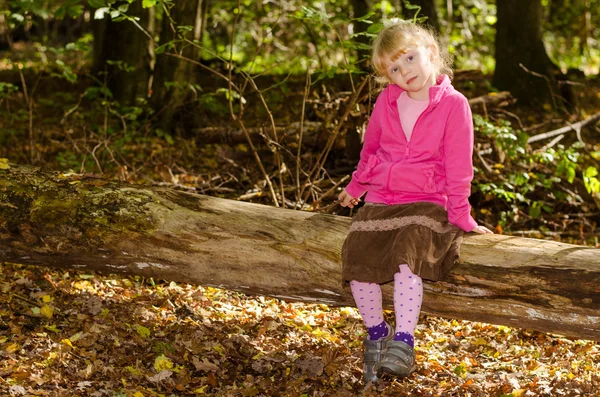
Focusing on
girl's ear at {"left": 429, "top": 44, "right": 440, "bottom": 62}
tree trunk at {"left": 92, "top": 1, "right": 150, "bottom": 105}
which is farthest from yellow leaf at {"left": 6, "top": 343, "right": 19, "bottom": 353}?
tree trunk at {"left": 92, "top": 1, "right": 150, "bottom": 105}

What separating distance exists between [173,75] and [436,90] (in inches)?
210

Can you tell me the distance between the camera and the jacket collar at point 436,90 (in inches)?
149

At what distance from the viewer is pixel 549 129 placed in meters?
8.57

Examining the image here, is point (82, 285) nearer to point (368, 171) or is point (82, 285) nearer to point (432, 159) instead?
point (368, 171)

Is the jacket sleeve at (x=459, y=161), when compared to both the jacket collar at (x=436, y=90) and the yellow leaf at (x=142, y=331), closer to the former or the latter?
the jacket collar at (x=436, y=90)

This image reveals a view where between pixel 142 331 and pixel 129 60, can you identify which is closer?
pixel 142 331

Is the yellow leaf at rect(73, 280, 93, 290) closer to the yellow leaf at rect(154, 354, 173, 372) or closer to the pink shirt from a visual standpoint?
the yellow leaf at rect(154, 354, 173, 372)

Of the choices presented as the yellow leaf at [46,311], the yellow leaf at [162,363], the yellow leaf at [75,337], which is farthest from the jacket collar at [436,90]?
the yellow leaf at [46,311]

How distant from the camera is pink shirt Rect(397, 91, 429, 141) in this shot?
386cm

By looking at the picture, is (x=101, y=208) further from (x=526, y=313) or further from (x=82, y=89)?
(x=82, y=89)

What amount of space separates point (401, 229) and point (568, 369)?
1429mm

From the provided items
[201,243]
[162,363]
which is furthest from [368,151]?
[162,363]

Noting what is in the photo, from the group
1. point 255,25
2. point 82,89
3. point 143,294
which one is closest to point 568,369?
point 143,294

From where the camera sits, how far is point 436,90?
3787mm
